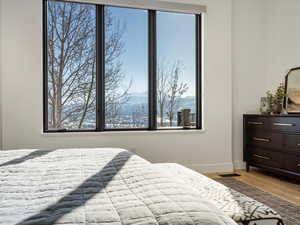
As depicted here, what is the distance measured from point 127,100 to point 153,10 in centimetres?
130

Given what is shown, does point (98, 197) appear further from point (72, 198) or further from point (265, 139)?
point (265, 139)

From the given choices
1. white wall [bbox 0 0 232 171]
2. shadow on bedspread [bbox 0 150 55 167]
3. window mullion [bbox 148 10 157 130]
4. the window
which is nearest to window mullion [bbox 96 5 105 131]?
the window

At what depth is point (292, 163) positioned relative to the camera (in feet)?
11.1

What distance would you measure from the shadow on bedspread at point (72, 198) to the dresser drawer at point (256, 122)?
2.89 metres

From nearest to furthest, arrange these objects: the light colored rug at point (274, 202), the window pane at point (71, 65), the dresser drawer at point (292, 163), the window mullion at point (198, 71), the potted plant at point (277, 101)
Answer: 1. the light colored rug at point (274, 202)
2. the dresser drawer at point (292, 163)
3. the window pane at point (71, 65)
4. the potted plant at point (277, 101)
5. the window mullion at point (198, 71)

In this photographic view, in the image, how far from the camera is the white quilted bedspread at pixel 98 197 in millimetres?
800

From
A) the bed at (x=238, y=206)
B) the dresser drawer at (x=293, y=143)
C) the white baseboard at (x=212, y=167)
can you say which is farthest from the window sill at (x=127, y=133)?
the bed at (x=238, y=206)

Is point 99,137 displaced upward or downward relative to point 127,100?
downward

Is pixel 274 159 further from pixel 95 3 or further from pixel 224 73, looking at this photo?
pixel 95 3

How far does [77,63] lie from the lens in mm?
3754

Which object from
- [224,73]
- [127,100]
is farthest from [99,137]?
[224,73]

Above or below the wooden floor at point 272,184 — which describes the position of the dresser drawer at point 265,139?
Answer: above

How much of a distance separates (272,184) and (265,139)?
0.64m

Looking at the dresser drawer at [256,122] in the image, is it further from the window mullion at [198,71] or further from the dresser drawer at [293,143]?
the window mullion at [198,71]
